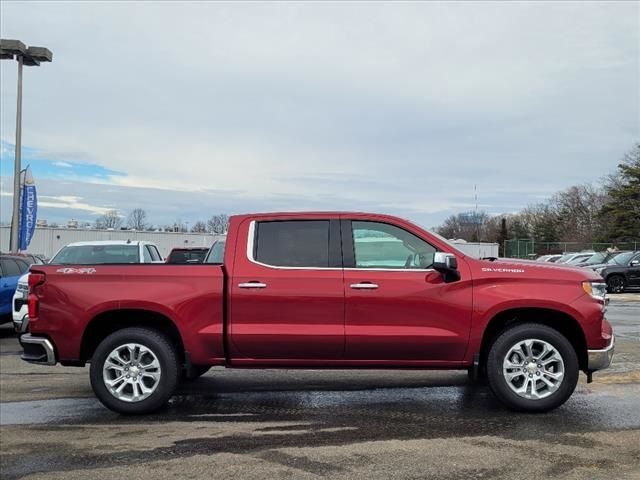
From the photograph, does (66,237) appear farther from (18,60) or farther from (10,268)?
(10,268)

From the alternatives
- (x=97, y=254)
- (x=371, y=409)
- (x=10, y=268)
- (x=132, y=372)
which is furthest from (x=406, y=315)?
(x=10, y=268)

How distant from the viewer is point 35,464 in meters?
4.62

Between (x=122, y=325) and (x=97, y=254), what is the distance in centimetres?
599

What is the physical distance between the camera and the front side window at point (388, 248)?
19.3 feet

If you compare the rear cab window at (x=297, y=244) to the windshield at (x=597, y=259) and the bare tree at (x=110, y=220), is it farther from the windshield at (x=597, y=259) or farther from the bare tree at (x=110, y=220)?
the bare tree at (x=110, y=220)

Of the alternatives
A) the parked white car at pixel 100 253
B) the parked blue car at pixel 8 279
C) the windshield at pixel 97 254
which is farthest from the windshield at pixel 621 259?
the parked blue car at pixel 8 279

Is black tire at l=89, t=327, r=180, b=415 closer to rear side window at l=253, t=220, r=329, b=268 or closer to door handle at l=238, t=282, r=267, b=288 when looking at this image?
door handle at l=238, t=282, r=267, b=288

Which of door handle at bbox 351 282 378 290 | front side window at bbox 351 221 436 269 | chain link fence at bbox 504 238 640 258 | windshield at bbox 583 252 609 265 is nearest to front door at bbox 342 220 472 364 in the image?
door handle at bbox 351 282 378 290

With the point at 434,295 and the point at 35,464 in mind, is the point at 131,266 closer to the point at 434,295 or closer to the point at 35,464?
the point at 35,464

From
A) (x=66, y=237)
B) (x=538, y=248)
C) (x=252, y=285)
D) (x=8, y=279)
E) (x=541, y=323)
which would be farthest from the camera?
(x=538, y=248)

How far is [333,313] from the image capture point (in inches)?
226

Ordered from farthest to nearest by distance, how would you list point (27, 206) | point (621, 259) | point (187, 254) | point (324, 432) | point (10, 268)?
point (27, 206) → point (621, 259) → point (187, 254) → point (10, 268) → point (324, 432)

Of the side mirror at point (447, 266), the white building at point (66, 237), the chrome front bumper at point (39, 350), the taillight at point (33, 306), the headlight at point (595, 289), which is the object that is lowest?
the chrome front bumper at point (39, 350)

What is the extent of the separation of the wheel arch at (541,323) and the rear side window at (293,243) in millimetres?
1697
